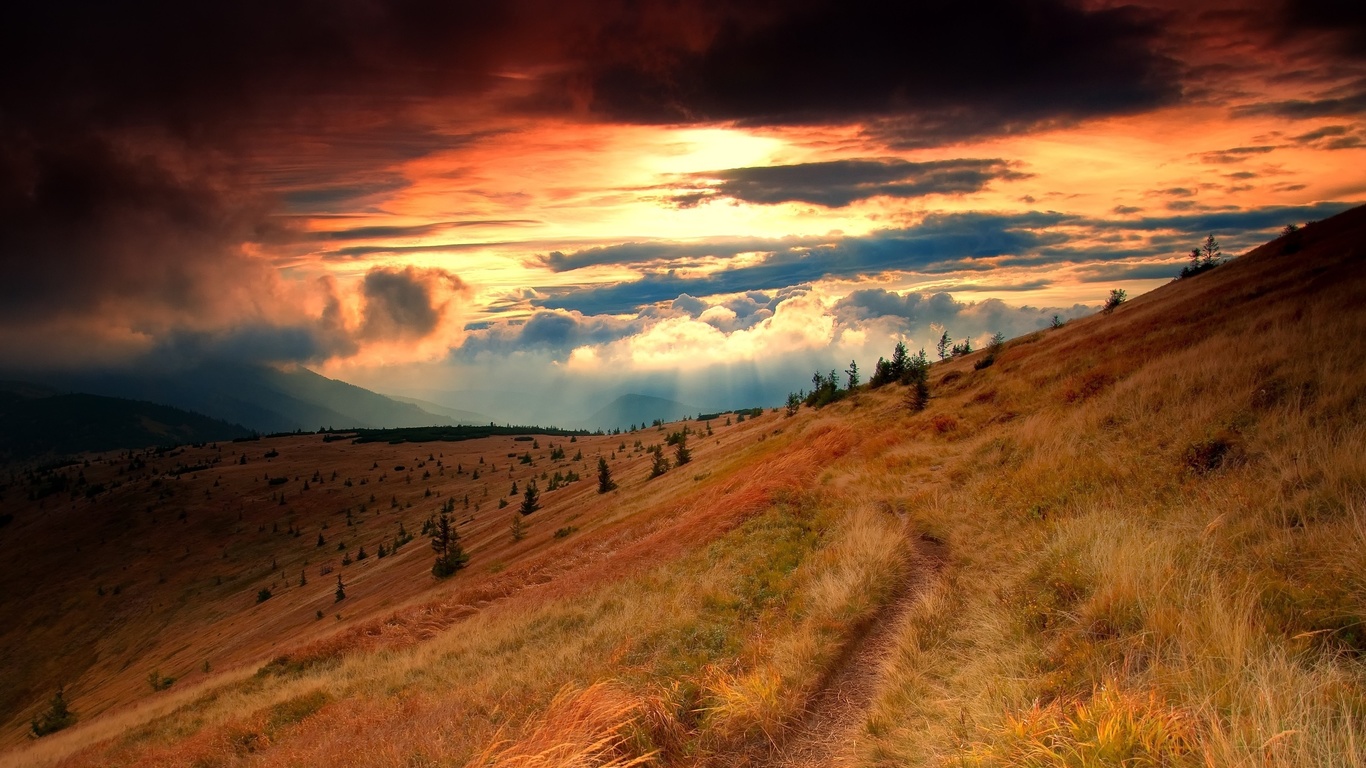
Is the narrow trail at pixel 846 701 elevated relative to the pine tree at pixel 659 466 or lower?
elevated

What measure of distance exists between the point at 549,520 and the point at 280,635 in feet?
86.1

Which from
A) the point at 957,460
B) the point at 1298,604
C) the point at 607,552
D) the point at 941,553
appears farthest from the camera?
the point at 607,552

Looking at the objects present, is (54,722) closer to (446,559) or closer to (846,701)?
(446,559)

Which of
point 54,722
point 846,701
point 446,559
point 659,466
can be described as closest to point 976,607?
point 846,701

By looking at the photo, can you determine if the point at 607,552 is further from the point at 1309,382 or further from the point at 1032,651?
the point at 1309,382

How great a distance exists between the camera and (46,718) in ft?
157

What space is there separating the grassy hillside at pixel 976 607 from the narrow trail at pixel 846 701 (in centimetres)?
4

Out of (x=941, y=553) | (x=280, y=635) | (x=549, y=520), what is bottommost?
(x=280, y=635)

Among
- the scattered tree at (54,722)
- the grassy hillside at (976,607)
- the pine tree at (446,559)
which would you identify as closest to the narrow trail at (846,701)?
the grassy hillside at (976,607)

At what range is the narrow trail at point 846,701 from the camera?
6551 millimetres

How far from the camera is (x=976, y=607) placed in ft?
27.6

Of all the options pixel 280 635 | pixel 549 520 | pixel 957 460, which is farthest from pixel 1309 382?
pixel 280 635

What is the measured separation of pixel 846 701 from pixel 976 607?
2.71m

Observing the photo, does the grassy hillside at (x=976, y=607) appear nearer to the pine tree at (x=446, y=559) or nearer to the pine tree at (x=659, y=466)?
the pine tree at (x=446, y=559)
